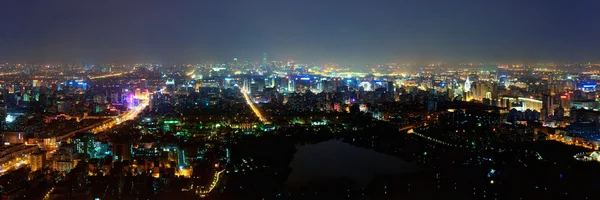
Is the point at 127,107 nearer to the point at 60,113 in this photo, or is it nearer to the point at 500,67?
the point at 60,113

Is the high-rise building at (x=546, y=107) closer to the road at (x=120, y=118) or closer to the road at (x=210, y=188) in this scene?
Result: the road at (x=210, y=188)

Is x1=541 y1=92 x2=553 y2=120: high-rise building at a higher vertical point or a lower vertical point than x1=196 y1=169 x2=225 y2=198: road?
higher

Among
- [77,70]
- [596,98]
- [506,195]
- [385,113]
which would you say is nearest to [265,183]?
[506,195]

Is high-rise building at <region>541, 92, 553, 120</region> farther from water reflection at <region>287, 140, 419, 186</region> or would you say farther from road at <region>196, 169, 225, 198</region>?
road at <region>196, 169, 225, 198</region>

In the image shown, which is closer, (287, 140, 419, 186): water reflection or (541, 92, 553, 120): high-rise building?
(287, 140, 419, 186): water reflection

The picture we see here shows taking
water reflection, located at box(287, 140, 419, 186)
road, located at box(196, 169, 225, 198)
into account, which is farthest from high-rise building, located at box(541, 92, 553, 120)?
road, located at box(196, 169, 225, 198)

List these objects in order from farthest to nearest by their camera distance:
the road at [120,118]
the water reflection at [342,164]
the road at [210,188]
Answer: the road at [120,118], the water reflection at [342,164], the road at [210,188]

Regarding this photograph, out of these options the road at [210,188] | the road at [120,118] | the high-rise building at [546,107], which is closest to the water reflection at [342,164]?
the road at [210,188]

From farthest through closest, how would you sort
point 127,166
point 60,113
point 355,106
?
point 355,106 < point 60,113 < point 127,166

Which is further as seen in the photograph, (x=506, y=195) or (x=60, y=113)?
(x=60, y=113)
